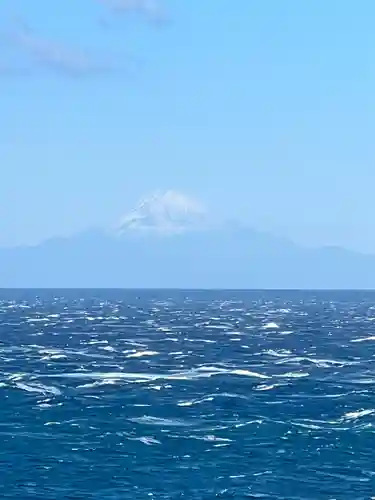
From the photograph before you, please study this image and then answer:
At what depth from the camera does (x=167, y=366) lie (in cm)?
6888

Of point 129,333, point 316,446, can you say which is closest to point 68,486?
point 316,446

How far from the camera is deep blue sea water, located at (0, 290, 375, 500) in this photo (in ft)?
113

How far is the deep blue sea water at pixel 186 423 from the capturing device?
34.6 meters

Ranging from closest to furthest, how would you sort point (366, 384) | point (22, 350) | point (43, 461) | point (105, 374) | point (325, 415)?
point (43, 461)
point (325, 415)
point (366, 384)
point (105, 374)
point (22, 350)

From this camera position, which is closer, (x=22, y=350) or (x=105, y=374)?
(x=105, y=374)

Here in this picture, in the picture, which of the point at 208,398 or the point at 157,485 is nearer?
the point at 157,485

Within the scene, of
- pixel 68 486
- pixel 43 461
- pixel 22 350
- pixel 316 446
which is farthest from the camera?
pixel 22 350

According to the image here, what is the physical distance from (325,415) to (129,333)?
61.8m

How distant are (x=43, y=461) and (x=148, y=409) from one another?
12053mm

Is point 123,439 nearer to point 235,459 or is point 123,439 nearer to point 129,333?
point 235,459

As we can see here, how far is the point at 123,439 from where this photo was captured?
137 ft

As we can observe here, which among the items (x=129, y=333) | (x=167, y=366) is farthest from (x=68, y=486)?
(x=129, y=333)

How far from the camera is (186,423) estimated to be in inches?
1786

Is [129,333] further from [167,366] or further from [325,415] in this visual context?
[325,415]
